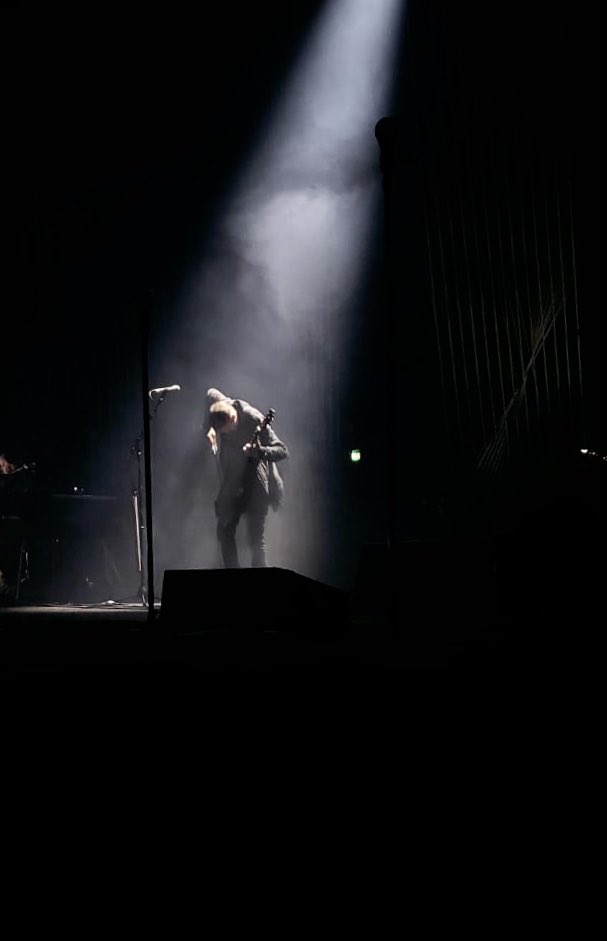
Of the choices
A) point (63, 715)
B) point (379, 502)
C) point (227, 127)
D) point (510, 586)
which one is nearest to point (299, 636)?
point (510, 586)

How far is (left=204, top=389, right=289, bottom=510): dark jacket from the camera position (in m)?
7.07

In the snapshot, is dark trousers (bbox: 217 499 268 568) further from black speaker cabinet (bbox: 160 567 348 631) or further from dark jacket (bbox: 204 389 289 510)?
black speaker cabinet (bbox: 160 567 348 631)

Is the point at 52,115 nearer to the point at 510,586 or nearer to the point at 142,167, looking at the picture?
the point at 142,167

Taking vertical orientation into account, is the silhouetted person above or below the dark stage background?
below

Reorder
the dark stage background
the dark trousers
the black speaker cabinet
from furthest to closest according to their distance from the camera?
1. the dark stage background
2. the dark trousers
3. the black speaker cabinet

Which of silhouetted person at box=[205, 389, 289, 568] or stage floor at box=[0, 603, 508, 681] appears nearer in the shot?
stage floor at box=[0, 603, 508, 681]

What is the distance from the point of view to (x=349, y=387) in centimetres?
953

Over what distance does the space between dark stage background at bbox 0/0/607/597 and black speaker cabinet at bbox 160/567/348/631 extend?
3.30 m

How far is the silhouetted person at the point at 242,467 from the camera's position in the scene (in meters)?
7.02

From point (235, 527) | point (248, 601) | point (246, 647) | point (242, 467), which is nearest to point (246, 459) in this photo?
point (242, 467)

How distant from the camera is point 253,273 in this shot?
972 cm

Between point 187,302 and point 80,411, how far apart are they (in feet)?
5.30

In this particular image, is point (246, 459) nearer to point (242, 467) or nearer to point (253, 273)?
point (242, 467)

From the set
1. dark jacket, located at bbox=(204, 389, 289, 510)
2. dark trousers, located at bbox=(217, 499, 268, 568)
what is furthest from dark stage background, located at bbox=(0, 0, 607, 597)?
dark trousers, located at bbox=(217, 499, 268, 568)
